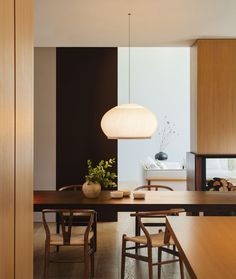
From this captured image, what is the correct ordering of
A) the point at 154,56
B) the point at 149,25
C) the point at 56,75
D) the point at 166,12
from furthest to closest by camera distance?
the point at 154,56 → the point at 56,75 → the point at 149,25 → the point at 166,12

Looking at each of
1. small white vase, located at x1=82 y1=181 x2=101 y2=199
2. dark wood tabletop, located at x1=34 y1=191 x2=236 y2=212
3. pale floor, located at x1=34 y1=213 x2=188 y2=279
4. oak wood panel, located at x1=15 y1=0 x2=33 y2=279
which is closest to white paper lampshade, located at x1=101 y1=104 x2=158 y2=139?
small white vase, located at x1=82 y1=181 x2=101 y2=199

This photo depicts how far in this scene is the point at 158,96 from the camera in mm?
12781

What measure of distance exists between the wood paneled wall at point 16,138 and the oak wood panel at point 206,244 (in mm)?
630

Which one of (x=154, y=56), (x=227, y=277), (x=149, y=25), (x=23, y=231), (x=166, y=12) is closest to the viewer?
(x=23, y=231)

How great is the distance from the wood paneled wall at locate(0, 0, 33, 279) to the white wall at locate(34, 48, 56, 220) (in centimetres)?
562

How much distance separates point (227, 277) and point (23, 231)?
0.71 metres

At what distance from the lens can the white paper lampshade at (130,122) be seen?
15.3 ft

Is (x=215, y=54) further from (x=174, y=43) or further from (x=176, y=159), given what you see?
(x=176, y=159)

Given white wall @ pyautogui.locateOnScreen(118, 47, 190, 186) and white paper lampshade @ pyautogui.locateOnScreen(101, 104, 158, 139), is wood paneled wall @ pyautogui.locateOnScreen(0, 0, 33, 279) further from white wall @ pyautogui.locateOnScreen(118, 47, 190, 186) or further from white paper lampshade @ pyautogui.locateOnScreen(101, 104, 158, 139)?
white wall @ pyautogui.locateOnScreen(118, 47, 190, 186)

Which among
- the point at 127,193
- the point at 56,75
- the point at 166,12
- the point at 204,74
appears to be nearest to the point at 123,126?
the point at 127,193

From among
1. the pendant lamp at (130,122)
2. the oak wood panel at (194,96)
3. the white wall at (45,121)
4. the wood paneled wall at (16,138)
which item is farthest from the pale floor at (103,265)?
the wood paneled wall at (16,138)

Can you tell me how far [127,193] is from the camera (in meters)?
4.83

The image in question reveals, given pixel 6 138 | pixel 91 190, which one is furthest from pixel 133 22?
pixel 6 138

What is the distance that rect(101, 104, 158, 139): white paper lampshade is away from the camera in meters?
4.65
